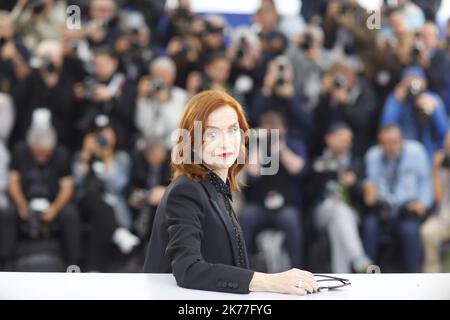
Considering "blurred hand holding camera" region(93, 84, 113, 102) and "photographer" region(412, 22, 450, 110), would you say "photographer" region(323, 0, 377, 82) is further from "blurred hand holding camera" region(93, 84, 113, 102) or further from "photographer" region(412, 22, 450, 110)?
"blurred hand holding camera" region(93, 84, 113, 102)

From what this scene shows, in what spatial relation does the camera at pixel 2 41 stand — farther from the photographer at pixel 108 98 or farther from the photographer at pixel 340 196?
the photographer at pixel 340 196

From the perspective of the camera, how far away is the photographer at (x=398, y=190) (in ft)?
15.6

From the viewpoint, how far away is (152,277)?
1636mm

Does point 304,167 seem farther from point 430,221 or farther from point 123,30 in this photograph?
point 123,30

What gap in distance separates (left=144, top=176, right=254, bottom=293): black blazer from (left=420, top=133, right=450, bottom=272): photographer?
341 centimetres

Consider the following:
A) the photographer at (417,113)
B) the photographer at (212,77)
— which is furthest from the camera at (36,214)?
the photographer at (417,113)

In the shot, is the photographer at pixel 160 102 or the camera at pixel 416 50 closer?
the photographer at pixel 160 102

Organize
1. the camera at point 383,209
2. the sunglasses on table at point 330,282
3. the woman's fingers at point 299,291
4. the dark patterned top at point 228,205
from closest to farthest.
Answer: the woman's fingers at point 299,291 → the sunglasses on table at point 330,282 → the dark patterned top at point 228,205 → the camera at point 383,209

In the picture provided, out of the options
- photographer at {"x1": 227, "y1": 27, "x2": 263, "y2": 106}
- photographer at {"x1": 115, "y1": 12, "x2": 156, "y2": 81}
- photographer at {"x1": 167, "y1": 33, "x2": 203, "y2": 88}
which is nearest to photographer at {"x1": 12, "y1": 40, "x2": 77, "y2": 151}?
photographer at {"x1": 115, "y1": 12, "x2": 156, "y2": 81}

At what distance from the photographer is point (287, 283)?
142cm

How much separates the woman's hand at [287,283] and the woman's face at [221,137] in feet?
1.03

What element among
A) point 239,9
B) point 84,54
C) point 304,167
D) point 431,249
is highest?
point 239,9

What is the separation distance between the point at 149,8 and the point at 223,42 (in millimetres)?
573

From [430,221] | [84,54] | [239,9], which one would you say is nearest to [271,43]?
[239,9]
